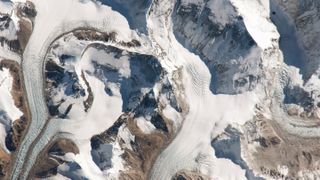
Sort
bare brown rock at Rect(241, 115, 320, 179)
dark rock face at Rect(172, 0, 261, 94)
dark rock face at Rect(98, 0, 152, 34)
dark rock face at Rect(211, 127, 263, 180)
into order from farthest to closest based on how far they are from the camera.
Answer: bare brown rock at Rect(241, 115, 320, 179), dark rock face at Rect(211, 127, 263, 180), dark rock face at Rect(98, 0, 152, 34), dark rock face at Rect(172, 0, 261, 94)

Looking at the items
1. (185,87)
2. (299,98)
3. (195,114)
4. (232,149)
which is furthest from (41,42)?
(299,98)

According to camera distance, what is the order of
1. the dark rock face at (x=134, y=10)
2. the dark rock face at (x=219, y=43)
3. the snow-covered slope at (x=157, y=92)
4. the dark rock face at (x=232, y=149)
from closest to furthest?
the dark rock face at (x=219, y=43) → the dark rock face at (x=134, y=10) → the snow-covered slope at (x=157, y=92) → the dark rock face at (x=232, y=149)

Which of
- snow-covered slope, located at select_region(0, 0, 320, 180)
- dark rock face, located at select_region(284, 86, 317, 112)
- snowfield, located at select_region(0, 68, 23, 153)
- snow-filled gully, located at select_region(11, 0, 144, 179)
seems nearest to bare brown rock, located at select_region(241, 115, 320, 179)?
snow-covered slope, located at select_region(0, 0, 320, 180)

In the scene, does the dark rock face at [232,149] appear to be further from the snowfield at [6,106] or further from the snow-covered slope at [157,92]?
the snowfield at [6,106]

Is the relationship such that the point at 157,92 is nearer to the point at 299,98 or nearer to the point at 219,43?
the point at 219,43

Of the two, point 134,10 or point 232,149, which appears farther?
point 232,149

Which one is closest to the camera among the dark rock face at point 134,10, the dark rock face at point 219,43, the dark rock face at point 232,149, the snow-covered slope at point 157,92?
the dark rock face at point 219,43

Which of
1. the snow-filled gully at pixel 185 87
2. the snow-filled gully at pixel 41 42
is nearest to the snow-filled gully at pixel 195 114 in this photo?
the snow-filled gully at pixel 185 87

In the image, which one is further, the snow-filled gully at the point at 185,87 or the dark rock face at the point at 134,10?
the snow-filled gully at the point at 185,87

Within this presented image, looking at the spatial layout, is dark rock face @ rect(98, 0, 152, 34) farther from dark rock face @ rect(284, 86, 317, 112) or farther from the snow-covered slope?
dark rock face @ rect(284, 86, 317, 112)
